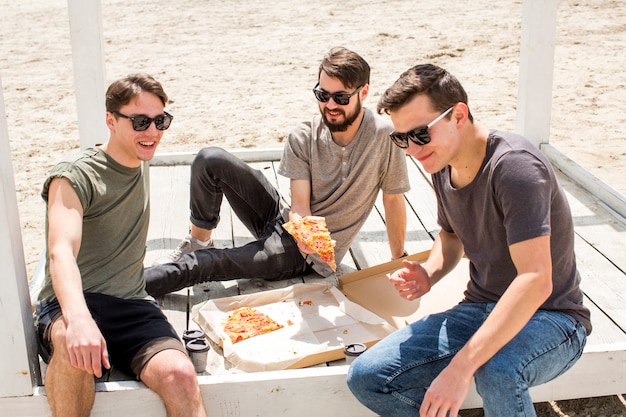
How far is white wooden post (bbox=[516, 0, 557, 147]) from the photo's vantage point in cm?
623

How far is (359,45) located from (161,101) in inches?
344

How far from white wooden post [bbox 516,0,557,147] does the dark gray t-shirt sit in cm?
316

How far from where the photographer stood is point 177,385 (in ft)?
11.2

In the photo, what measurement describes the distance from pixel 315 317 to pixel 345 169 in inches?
31.4

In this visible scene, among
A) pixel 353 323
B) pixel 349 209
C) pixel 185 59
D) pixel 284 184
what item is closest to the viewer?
pixel 353 323

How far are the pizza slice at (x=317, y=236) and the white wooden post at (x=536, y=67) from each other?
277 centimetres

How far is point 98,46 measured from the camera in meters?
5.82

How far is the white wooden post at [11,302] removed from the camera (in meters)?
3.34

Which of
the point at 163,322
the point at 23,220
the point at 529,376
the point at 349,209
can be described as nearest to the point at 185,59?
the point at 23,220

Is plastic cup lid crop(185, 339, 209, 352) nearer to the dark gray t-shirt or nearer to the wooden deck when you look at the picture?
the wooden deck

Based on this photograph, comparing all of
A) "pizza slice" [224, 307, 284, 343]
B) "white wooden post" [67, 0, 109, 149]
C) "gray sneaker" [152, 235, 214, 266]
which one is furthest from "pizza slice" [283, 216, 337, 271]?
"white wooden post" [67, 0, 109, 149]

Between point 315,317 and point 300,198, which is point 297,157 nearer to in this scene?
point 300,198

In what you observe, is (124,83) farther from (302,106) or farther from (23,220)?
(302,106)

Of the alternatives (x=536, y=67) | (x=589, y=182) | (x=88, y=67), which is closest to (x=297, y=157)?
(x=88, y=67)
